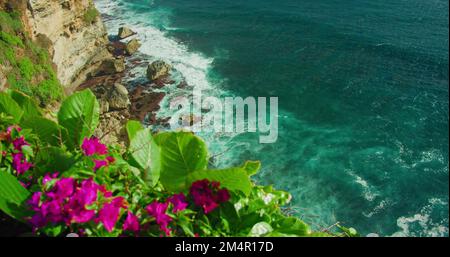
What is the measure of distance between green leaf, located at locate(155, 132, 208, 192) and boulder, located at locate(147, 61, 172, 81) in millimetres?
31768

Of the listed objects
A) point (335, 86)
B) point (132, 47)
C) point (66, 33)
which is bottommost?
point (335, 86)

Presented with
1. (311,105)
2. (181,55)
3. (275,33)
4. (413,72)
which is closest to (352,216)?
(311,105)

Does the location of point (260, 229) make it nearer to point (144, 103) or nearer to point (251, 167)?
point (251, 167)

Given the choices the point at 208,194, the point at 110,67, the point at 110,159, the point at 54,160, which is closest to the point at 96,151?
the point at 110,159

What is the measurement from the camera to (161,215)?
2.70m

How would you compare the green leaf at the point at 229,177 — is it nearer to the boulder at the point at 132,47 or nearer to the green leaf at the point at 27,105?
the green leaf at the point at 27,105

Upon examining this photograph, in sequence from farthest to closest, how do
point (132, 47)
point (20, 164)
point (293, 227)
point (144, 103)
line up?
point (132, 47) → point (144, 103) → point (20, 164) → point (293, 227)

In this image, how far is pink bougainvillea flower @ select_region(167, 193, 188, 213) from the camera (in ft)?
9.19

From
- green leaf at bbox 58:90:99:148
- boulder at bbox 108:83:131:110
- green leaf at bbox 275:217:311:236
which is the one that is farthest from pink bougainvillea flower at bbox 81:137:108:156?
boulder at bbox 108:83:131:110

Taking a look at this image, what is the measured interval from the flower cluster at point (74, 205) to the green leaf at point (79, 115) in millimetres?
859

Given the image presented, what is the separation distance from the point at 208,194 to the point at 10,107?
208cm

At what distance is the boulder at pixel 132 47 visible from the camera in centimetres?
3894

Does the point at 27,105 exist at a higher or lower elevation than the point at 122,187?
higher
